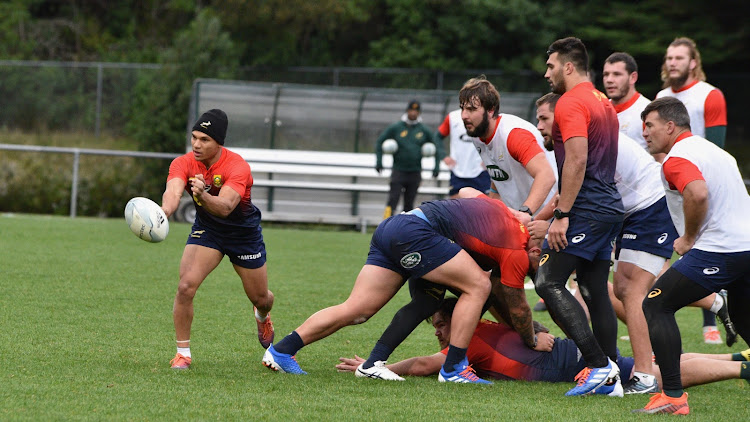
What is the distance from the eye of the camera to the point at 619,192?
244 inches

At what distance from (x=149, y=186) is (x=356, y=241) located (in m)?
6.00

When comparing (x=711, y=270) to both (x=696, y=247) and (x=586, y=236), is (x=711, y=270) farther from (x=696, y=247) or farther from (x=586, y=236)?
(x=586, y=236)

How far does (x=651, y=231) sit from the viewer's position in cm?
616

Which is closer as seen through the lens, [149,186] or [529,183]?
[529,183]

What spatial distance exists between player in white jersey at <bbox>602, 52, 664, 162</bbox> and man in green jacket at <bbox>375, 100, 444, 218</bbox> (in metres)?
7.13

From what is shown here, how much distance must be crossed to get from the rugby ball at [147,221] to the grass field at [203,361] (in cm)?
83

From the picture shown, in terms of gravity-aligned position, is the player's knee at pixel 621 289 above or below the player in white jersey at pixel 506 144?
below

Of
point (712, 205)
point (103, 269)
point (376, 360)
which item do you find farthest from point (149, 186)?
point (712, 205)

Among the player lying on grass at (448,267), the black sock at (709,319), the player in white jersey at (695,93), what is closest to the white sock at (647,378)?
the player lying on grass at (448,267)

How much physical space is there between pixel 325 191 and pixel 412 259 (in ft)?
39.6

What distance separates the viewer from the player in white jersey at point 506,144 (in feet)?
20.2

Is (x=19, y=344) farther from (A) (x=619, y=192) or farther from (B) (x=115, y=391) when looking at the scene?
(A) (x=619, y=192)

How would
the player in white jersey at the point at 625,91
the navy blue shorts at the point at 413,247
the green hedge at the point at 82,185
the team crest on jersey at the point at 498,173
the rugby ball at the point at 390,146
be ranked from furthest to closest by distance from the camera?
the green hedge at the point at 82,185, the rugby ball at the point at 390,146, the player in white jersey at the point at 625,91, the team crest on jersey at the point at 498,173, the navy blue shorts at the point at 413,247

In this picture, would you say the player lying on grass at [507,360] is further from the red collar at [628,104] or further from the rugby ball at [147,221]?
the red collar at [628,104]
